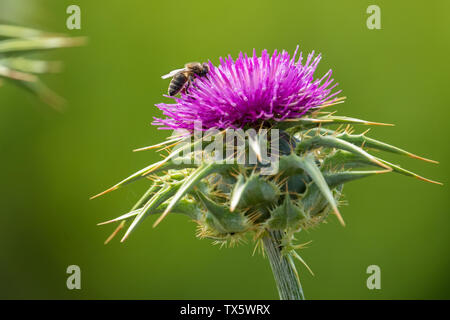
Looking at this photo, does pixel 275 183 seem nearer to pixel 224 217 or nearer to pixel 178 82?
pixel 224 217

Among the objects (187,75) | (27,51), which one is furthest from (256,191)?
(27,51)

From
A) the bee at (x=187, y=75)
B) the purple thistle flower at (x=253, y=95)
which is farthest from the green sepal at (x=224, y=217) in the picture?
the bee at (x=187, y=75)

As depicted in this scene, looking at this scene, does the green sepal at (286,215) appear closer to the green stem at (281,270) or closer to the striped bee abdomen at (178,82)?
the green stem at (281,270)

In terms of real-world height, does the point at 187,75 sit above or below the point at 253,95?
above

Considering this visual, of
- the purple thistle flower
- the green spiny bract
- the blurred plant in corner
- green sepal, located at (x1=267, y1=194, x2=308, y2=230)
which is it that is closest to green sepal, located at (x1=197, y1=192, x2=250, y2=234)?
the green spiny bract

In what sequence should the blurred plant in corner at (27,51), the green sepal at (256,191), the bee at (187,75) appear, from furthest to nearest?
the blurred plant in corner at (27,51)
the bee at (187,75)
the green sepal at (256,191)

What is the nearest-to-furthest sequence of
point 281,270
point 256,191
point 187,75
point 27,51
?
point 256,191 → point 281,270 → point 187,75 → point 27,51

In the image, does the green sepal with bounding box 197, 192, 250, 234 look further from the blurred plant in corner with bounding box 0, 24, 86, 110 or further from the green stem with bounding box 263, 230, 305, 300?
the blurred plant in corner with bounding box 0, 24, 86, 110
